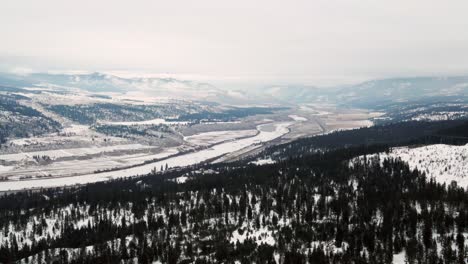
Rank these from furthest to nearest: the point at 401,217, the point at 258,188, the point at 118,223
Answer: the point at 258,188, the point at 118,223, the point at 401,217

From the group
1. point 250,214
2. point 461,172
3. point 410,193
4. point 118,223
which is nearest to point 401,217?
point 410,193

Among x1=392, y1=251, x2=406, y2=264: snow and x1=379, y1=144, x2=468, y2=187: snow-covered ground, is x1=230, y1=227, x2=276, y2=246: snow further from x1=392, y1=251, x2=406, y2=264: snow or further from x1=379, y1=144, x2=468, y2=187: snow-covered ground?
x1=379, y1=144, x2=468, y2=187: snow-covered ground

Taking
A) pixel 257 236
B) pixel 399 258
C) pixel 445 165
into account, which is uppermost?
pixel 445 165

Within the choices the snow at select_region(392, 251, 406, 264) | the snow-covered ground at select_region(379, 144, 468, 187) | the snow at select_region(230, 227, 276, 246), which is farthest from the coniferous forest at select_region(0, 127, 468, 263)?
the snow-covered ground at select_region(379, 144, 468, 187)

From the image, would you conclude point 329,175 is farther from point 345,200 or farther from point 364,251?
point 364,251

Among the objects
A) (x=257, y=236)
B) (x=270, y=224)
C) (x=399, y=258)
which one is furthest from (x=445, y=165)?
(x=257, y=236)

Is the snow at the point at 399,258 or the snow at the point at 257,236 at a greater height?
the snow at the point at 399,258

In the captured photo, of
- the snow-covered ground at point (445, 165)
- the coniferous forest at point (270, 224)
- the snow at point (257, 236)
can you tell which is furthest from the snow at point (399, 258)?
the snow-covered ground at point (445, 165)

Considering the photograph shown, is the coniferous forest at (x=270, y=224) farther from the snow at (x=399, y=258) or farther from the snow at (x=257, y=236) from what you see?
the snow at (x=399, y=258)

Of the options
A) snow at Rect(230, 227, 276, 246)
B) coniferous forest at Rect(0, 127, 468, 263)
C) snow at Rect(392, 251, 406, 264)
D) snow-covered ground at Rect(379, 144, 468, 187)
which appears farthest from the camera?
snow-covered ground at Rect(379, 144, 468, 187)

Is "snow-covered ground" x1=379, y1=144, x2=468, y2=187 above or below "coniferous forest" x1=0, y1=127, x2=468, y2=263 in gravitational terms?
above

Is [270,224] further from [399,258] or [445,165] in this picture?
[445,165]
